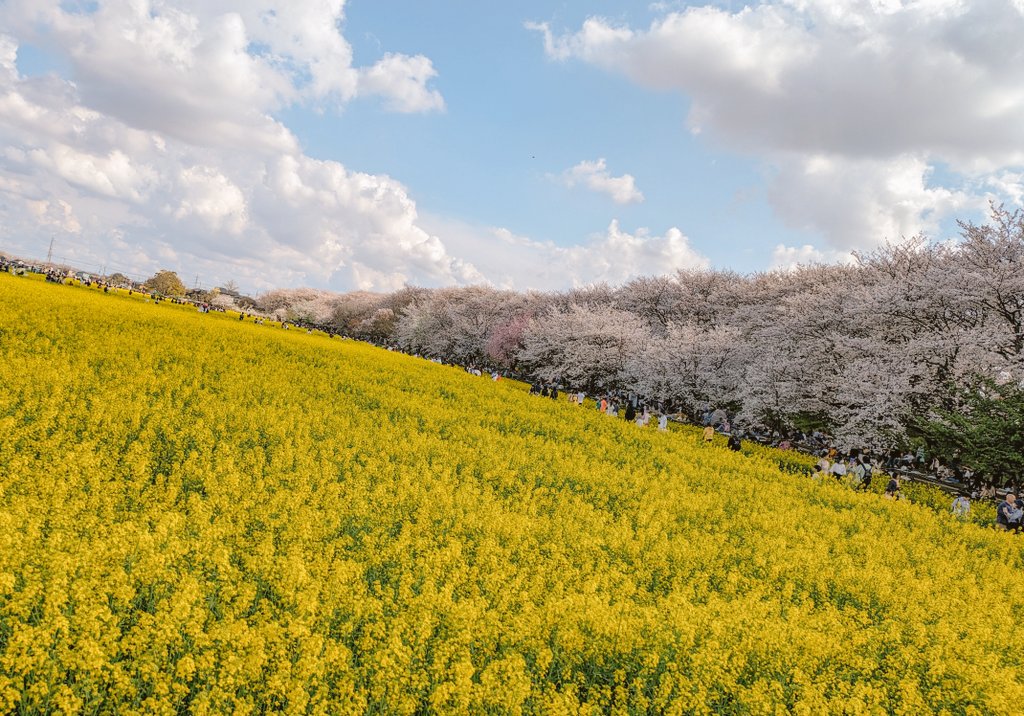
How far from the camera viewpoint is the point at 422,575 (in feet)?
27.6

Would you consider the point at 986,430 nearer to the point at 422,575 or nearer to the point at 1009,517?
the point at 1009,517

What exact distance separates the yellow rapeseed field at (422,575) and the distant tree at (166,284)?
12157cm

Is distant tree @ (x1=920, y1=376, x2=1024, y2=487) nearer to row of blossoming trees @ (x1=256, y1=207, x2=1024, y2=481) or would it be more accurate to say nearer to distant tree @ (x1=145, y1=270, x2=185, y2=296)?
row of blossoming trees @ (x1=256, y1=207, x2=1024, y2=481)

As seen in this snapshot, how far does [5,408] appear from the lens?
40.3 ft

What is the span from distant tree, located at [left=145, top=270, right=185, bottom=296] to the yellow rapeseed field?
399ft

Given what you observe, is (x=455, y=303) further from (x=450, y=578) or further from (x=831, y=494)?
(x=450, y=578)

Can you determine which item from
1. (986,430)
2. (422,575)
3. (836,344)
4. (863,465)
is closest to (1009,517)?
(986,430)

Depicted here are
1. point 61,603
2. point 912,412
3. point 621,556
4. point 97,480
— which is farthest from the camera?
point 912,412

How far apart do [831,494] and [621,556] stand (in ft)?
40.6

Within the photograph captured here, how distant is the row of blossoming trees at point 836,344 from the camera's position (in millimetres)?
24578

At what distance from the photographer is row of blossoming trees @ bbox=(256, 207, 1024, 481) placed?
24.6 m

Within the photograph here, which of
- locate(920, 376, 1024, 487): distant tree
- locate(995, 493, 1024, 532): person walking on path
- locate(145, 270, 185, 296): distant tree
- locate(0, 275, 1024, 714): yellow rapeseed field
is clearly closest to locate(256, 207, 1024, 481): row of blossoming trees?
locate(920, 376, 1024, 487): distant tree

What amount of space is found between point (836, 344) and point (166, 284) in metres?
133

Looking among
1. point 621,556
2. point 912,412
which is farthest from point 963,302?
point 621,556
